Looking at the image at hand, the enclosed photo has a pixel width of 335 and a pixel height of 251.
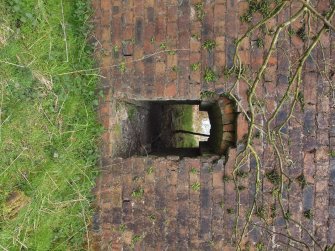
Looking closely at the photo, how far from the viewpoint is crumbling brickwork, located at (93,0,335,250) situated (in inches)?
168

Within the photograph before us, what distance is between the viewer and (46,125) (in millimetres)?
4574

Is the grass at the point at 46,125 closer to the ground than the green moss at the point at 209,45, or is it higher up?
closer to the ground

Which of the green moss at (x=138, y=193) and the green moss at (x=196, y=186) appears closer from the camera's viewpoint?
the green moss at (x=196, y=186)

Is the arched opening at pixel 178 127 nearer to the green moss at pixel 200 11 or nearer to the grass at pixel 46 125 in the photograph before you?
the grass at pixel 46 125

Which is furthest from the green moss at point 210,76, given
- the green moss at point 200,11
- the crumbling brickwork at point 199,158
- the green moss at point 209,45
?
the green moss at point 200,11

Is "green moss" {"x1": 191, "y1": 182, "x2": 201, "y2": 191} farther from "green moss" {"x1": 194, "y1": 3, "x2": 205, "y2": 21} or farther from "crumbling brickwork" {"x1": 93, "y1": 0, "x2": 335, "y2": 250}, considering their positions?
"green moss" {"x1": 194, "y1": 3, "x2": 205, "y2": 21}

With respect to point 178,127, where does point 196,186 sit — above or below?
below

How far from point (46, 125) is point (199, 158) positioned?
1.73m

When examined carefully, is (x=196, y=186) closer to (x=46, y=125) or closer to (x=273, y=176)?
(x=273, y=176)

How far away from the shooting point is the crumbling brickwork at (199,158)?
168 inches

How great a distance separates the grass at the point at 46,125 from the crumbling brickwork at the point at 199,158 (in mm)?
213

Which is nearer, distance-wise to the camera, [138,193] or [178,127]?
[138,193]

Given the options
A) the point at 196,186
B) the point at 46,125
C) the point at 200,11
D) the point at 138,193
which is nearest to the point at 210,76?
the point at 200,11

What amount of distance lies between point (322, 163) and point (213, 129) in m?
1.76
